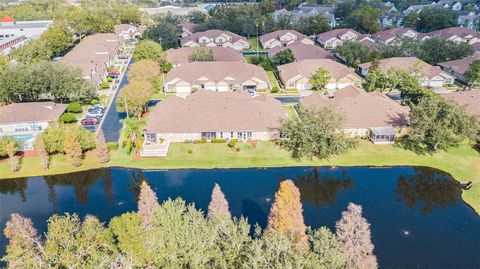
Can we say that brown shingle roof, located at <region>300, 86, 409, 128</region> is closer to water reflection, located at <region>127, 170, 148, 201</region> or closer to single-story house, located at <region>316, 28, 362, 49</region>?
water reflection, located at <region>127, 170, 148, 201</region>

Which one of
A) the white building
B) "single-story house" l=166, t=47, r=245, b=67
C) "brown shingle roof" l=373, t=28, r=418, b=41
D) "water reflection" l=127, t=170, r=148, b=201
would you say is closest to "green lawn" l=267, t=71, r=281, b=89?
"single-story house" l=166, t=47, r=245, b=67

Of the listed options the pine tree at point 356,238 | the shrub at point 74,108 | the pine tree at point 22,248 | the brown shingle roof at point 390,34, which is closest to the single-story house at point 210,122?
the shrub at point 74,108

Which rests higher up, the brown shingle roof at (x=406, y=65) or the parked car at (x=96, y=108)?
the brown shingle roof at (x=406, y=65)

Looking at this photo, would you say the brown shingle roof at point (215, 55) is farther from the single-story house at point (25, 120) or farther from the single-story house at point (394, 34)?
the single-story house at point (394, 34)

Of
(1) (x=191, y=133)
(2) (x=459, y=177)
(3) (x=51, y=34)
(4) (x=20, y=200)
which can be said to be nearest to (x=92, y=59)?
(3) (x=51, y=34)

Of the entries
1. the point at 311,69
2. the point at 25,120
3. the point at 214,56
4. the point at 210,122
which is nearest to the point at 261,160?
the point at 210,122

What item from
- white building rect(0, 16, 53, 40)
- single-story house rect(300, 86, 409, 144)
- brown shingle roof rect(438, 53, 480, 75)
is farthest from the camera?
white building rect(0, 16, 53, 40)
